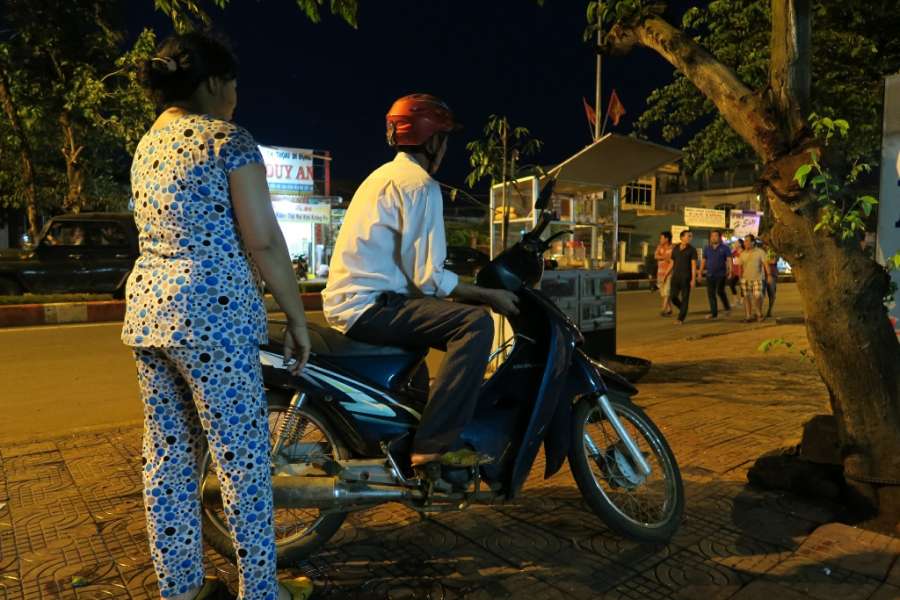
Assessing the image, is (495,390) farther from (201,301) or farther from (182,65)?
(182,65)

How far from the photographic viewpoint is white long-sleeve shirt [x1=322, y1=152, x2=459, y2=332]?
2.51 meters

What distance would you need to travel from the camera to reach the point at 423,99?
267cm

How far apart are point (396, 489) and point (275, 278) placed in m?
1.01

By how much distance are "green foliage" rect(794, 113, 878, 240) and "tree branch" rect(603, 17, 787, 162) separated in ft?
0.64

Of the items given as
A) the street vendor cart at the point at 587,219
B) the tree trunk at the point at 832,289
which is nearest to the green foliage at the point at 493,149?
the street vendor cart at the point at 587,219

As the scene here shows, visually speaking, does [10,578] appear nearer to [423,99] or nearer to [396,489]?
[396,489]

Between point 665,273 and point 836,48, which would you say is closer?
point 836,48

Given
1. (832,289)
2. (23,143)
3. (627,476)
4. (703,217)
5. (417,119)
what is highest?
(23,143)

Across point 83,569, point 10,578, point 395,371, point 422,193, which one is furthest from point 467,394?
point 10,578

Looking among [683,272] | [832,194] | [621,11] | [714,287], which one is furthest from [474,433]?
[714,287]

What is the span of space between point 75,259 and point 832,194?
12.2m

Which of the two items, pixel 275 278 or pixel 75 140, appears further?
pixel 75 140

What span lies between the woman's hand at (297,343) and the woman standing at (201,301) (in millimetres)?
41

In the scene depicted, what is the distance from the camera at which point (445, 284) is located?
8.34 ft
